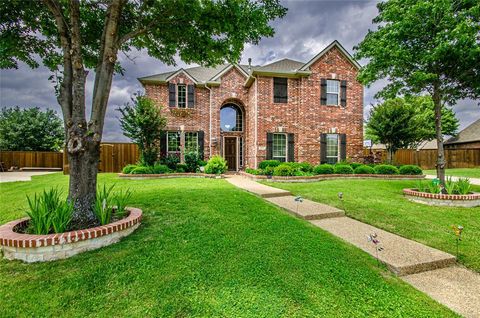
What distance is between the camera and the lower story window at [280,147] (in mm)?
13594

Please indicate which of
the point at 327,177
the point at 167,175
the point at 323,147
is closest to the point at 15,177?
the point at 167,175

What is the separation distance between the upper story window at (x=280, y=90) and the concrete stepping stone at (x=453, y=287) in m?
11.5

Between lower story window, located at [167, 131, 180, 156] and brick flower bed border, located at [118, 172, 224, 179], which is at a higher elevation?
lower story window, located at [167, 131, 180, 156]

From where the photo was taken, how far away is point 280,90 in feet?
44.0

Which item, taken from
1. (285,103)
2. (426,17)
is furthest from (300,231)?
Result: (285,103)

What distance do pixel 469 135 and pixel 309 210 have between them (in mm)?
31046

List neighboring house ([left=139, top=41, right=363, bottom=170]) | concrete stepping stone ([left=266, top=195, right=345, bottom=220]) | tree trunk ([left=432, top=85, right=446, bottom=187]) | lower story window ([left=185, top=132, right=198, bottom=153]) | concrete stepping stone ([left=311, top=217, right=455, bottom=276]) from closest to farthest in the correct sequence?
1. concrete stepping stone ([left=311, top=217, right=455, bottom=276])
2. concrete stepping stone ([left=266, top=195, right=345, bottom=220])
3. tree trunk ([left=432, top=85, right=446, bottom=187])
4. neighboring house ([left=139, top=41, right=363, bottom=170])
5. lower story window ([left=185, top=132, right=198, bottom=153])

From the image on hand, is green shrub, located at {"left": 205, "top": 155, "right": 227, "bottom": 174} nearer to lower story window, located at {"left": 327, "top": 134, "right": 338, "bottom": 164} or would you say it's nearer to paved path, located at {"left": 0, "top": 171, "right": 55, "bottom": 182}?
lower story window, located at {"left": 327, "top": 134, "right": 338, "bottom": 164}

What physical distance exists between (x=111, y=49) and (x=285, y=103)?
1065 centimetres

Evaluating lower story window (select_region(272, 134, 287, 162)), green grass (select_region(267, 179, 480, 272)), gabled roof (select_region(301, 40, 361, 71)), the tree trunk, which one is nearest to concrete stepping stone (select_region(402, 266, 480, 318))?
green grass (select_region(267, 179, 480, 272))

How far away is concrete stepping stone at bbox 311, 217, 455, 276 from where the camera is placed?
9.79 ft

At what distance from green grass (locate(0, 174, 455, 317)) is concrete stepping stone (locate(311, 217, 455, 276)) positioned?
0.21m

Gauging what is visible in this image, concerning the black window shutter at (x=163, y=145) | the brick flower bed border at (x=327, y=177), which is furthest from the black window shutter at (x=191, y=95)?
the brick flower bed border at (x=327, y=177)

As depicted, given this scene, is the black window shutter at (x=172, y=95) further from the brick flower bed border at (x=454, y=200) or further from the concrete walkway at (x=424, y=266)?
the brick flower bed border at (x=454, y=200)
